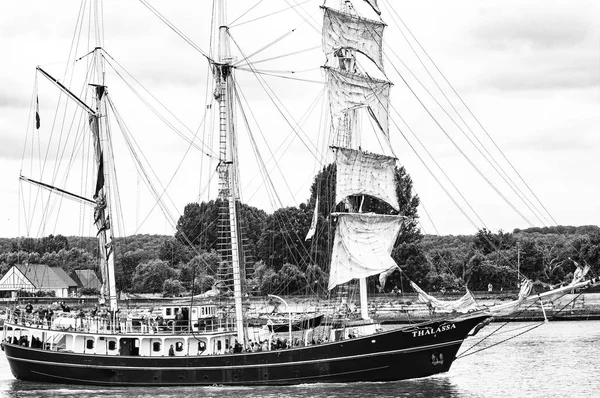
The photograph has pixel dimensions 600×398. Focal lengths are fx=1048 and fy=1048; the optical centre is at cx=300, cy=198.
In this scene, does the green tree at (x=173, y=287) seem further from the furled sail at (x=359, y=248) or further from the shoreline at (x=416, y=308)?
the furled sail at (x=359, y=248)

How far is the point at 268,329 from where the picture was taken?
230 ft

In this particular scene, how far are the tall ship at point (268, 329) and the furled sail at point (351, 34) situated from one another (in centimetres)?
7

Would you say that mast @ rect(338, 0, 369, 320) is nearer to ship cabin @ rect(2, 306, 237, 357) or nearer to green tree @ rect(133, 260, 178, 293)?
ship cabin @ rect(2, 306, 237, 357)

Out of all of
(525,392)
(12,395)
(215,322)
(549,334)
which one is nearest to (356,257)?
(215,322)

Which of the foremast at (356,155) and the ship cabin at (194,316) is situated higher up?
the foremast at (356,155)

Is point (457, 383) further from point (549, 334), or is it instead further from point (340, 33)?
point (549, 334)

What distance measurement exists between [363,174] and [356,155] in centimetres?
152

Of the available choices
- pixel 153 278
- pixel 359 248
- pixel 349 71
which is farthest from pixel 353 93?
pixel 153 278

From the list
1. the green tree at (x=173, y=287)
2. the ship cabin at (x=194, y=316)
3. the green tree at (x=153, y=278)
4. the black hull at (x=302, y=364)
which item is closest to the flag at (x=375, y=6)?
the black hull at (x=302, y=364)

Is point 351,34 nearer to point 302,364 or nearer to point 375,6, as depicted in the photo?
point 375,6

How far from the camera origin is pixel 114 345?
222 feet

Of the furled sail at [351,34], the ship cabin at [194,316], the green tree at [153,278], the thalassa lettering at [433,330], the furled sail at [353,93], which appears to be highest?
the furled sail at [351,34]

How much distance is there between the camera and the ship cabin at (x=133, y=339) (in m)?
66.8

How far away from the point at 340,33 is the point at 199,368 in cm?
2655
